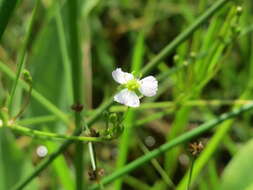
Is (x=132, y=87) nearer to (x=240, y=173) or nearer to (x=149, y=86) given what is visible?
(x=149, y=86)

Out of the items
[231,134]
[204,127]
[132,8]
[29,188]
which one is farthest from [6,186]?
[132,8]

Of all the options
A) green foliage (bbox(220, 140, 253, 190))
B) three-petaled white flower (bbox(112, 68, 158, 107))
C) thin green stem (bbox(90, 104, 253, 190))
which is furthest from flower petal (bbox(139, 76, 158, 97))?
green foliage (bbox(220, 140, 253, 190))

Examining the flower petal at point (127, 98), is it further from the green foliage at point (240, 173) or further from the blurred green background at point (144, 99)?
the green foliage at point (240, 173)

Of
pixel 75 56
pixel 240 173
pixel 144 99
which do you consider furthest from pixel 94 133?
pixel 144 99

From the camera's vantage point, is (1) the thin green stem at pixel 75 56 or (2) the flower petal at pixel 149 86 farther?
(1) the thin green stem at pixel 75 56

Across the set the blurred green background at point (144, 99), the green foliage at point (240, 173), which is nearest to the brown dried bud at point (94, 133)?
the blurred green background at point (144, 99)

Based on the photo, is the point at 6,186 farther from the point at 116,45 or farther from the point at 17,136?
the point at 116,45

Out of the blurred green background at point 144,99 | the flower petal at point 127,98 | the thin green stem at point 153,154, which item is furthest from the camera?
the blurred green background at point 144,99
